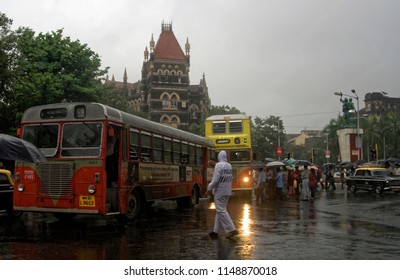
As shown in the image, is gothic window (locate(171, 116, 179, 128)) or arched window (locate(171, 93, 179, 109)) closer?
gothic window (locate(171, 116, 179, 128))

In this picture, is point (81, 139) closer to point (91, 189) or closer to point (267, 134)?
point (91, 189)

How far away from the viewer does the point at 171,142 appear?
14.6 meters

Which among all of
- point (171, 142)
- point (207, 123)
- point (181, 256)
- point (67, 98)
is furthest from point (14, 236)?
point (67, 98)

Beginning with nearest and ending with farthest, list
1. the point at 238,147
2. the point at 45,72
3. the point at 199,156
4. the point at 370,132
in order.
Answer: the point at 199,156
the point at 238,147
the point at 45,72
the point at 370,132

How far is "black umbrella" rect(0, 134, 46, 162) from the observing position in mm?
9273

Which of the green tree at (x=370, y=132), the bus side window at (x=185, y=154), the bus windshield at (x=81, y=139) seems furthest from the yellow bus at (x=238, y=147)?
the green tree at (x=370, y=132)

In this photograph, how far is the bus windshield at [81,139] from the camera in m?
10.2

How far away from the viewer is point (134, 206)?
11734 millimetres

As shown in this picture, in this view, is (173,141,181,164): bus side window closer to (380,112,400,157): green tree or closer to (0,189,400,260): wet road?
(0,189,400,260): wet road

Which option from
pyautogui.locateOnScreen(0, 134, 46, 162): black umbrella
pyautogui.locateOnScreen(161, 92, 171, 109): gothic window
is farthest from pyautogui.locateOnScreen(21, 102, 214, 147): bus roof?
pyautogui.locateOnScreen(161, 92, 171, 109): gothic window

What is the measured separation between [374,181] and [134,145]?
715 inches

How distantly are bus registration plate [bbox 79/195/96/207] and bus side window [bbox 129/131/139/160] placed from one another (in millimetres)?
1865

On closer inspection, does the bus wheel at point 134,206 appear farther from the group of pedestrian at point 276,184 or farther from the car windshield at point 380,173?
the car windshield at point 380,173

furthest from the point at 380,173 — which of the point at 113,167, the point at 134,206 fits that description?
the point at 113,167
